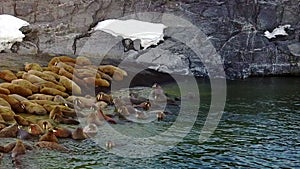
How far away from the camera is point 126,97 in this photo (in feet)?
64.1

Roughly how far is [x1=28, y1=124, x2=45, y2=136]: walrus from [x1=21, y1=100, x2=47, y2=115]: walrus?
2221mm

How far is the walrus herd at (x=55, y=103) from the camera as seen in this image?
46.8 feet

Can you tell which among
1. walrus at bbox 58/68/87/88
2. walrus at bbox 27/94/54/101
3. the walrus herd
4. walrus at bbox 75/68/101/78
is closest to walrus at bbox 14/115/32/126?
the walrus herd

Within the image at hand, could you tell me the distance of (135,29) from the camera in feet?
97.1

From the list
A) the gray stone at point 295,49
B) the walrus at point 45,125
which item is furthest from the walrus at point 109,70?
the gray stone at point 295,49

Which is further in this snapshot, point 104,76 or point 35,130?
point 104,76

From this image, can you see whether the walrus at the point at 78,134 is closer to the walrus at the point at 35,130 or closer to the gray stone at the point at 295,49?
the walrus at the point at 35,130

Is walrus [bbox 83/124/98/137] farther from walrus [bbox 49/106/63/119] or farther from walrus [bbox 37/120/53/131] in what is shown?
walrus [bbox 49/106/63/119]

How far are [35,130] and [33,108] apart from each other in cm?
249

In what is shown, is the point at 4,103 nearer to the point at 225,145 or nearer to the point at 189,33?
the point at 225,145

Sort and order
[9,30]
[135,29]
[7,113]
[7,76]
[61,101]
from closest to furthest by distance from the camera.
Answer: [7,113]
[61,101]
[7,76]
[9,30]
[135,29]

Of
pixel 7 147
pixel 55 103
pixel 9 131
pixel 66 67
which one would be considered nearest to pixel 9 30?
pixel 66 67

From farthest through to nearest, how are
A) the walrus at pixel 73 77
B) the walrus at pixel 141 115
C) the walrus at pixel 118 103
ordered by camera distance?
1. the walrus at pixel 73 77
2. the walrus at pixel 118 103
3. the walrus at pixel 141 115

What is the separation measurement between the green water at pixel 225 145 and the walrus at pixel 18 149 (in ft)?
0.59
